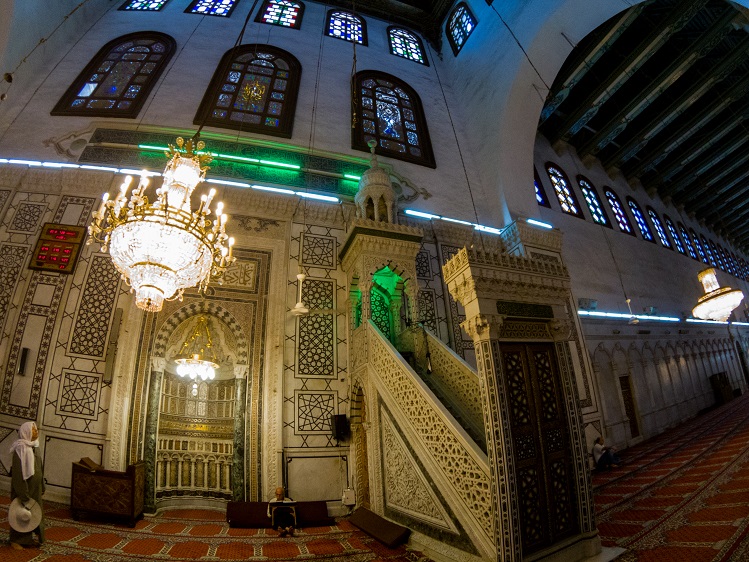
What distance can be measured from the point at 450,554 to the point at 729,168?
15.0m

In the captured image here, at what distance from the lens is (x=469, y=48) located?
8703mm

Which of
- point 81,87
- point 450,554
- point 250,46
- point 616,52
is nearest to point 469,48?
point 616,52

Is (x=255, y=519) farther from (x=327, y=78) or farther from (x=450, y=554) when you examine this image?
(x=327, y=78)

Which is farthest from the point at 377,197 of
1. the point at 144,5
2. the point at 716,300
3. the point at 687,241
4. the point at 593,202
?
the point at 687,241

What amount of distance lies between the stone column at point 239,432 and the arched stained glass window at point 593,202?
9.29 metres

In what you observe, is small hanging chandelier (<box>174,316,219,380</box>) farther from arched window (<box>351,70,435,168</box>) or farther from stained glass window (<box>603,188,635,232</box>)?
stained glass window (<box>603,188,635,232</box>)

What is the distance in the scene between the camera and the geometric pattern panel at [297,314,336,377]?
4.78 m

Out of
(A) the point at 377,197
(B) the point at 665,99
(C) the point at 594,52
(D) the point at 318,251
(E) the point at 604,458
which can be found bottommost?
(E) the point at 604,458

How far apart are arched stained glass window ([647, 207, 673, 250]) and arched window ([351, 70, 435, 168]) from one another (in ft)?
29.3

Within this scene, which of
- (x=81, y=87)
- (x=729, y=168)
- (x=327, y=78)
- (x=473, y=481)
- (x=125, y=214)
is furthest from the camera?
(x=729, y=168)

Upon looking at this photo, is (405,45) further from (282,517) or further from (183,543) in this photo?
(183,543)

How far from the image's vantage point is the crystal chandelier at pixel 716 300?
271 inches

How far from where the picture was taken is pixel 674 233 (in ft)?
41.0

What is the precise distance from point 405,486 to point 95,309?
4337 mm
